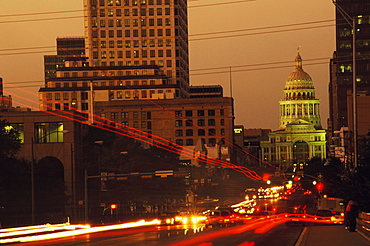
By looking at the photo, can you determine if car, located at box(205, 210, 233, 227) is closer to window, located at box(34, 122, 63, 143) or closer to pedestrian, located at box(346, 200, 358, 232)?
pedestrian, located at box(346, 200, 358, 232)

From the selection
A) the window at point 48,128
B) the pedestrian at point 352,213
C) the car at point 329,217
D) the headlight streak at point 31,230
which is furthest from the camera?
the window at point 48,128

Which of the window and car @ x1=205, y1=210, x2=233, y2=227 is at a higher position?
the window

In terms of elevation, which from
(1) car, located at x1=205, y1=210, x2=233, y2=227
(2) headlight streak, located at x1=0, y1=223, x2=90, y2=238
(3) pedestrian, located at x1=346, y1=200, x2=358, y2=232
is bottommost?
(1) car, located at x1=205, y1=210, x2=233, y2=227

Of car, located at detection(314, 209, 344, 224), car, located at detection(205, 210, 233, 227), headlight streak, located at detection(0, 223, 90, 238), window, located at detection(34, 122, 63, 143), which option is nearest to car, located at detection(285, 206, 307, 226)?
car, located at detection(314, 209, 344, 224)

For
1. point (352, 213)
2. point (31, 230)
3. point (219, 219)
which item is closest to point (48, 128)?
point (219, 219)

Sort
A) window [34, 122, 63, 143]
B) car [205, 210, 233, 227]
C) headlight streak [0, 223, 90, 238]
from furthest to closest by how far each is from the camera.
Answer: window [34, 122, 63, 143] → car [205, 210, 233, 227] → headlight streak [0, 223, 90, 238]

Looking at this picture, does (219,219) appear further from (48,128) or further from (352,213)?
(48,128)

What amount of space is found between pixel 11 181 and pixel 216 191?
81144mm

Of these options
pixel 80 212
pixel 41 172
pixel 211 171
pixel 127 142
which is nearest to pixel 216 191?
pixel 211 171

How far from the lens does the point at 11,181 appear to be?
70.4m

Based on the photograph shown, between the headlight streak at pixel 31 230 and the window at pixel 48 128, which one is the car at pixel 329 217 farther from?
the window at pixel 48 128

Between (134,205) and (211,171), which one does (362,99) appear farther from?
(134,205)

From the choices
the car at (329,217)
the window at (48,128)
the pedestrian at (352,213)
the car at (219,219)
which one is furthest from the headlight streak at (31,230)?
the window at (48,128)

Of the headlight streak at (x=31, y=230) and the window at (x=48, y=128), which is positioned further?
the window at (x=48, y=128)
